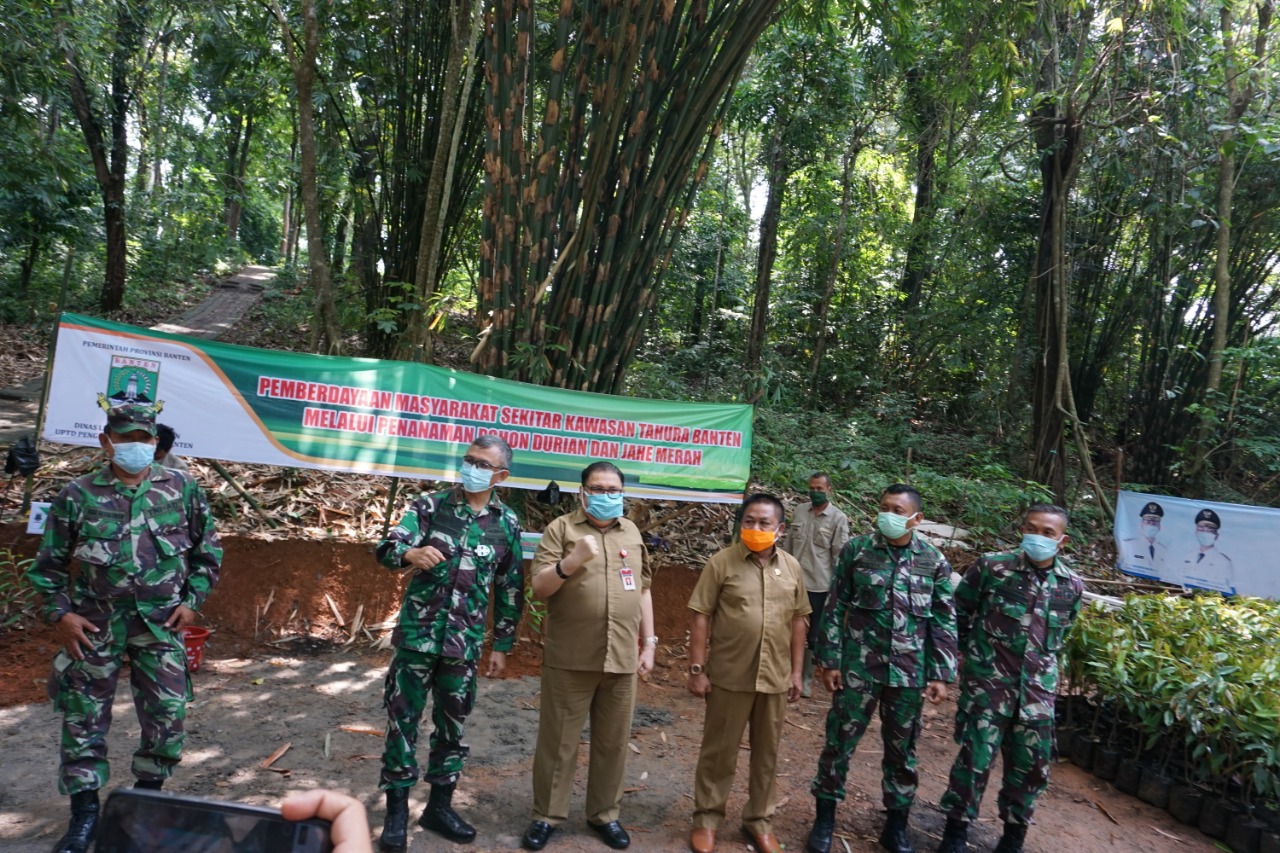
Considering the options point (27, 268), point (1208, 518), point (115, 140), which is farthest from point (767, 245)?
point (27, 268)

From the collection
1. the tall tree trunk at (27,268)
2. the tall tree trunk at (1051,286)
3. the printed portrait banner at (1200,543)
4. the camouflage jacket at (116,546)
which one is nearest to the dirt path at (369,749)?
the camouflage jacket at (116,546)

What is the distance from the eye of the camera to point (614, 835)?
332 centimetres

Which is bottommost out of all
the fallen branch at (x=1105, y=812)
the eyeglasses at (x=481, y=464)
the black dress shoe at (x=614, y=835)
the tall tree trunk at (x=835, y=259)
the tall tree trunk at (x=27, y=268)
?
the black dress shoe at (x=614, y=835)

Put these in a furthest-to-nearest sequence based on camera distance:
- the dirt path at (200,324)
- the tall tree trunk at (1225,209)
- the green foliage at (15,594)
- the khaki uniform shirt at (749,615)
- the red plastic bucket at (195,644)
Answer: the tall tree trunk at (1225,209), the dirt path at (200,324), the green foliage at (15,594), the red plastic bucket at (195,644), the khaki uniform shirt at (749,615)

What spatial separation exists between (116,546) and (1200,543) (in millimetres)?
7790

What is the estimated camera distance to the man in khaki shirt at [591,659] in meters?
3.28

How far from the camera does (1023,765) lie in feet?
11.3

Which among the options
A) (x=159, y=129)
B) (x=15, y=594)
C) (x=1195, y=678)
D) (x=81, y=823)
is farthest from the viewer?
(x=159, y=129)

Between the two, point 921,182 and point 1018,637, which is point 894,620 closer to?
point 1018,637

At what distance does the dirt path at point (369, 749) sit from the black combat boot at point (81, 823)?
0.14 meters

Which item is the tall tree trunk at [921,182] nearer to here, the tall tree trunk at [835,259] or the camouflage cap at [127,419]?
the tall tree trunk at [835,259]

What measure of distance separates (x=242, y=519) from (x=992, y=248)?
10687mm

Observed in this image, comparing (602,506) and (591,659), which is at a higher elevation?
(602,506)

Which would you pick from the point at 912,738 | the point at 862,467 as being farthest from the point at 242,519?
the point at 862,467
